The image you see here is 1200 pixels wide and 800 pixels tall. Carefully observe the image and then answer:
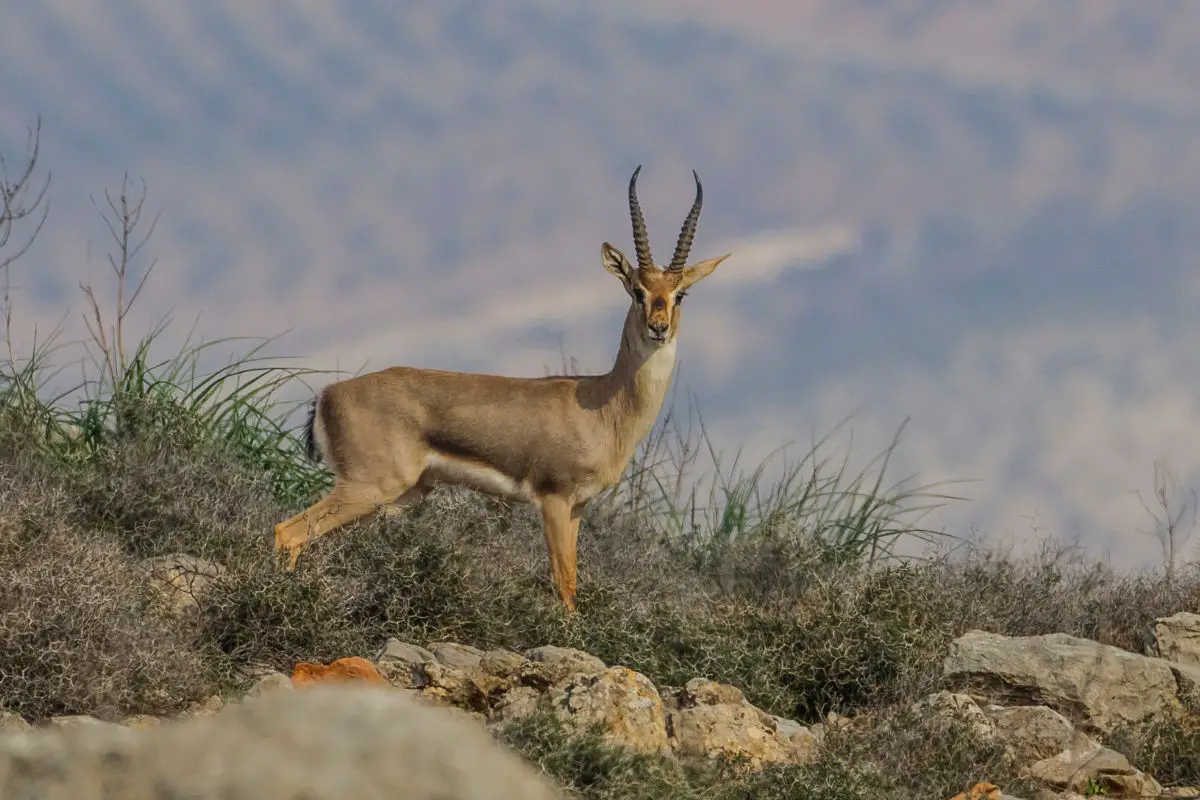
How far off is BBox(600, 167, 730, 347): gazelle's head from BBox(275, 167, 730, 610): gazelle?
0.04ft

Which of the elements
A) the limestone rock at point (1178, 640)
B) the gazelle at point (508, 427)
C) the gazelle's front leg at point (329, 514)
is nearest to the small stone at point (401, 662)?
the gazelle's front leg at point (329, 514)

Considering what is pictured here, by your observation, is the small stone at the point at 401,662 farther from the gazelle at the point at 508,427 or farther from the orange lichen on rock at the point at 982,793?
the gazelle at the point at 508,427

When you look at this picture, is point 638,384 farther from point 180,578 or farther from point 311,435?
point 180,578

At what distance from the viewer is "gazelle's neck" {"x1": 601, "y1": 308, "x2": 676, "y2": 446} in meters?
12.3

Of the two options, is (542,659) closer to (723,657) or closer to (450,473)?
(723,657)

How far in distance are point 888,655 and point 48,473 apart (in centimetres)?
673

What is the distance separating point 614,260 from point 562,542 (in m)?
2.64

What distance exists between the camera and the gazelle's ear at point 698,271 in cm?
1220

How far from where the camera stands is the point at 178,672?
26.3 feet

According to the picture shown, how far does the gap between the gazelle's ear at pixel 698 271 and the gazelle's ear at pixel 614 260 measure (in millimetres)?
584

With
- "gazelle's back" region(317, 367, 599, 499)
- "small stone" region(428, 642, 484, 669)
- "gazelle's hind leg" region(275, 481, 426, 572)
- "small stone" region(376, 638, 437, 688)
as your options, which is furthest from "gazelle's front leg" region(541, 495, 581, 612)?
"small stone" region(376, 638, 437, 688)

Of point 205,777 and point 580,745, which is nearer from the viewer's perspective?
point 205,777

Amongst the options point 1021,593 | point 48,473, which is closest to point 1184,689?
point 1021,593

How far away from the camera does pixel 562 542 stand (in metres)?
11.4
